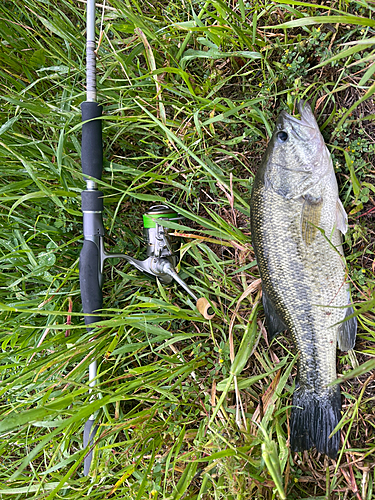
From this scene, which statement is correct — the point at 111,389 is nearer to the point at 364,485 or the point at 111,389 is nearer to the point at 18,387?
the point at 18,387

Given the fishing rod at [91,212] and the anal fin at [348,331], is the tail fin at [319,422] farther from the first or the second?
the fishing rod at [91,212]

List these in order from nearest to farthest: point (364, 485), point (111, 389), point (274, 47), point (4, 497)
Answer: point (364, 485) → point (274, 47) → point (111, 389) → point (4, 497)

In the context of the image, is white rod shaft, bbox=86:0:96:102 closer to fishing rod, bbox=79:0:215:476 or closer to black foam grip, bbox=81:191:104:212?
fishing rod, bbox=79:0:215:476

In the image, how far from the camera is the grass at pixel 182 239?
2031 millimetres

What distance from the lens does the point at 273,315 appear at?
2129mm

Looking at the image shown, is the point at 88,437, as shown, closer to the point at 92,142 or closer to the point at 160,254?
the point at 160,254

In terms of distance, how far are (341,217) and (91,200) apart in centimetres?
158

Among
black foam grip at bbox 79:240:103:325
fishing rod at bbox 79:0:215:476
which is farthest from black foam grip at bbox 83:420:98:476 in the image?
black foam grip at bbox 79:240:103:325

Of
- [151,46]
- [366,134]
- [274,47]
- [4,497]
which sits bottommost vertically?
[4,497]

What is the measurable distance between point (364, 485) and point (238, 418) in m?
0.81

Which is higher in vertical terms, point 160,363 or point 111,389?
point 160,363

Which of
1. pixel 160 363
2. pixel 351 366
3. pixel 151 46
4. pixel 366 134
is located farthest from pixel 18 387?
pixel 366 134

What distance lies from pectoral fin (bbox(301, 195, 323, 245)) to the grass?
0.86 ft

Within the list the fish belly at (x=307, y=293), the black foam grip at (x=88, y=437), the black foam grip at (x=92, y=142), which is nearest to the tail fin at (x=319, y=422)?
the fish belly at (x=307, y=293)
